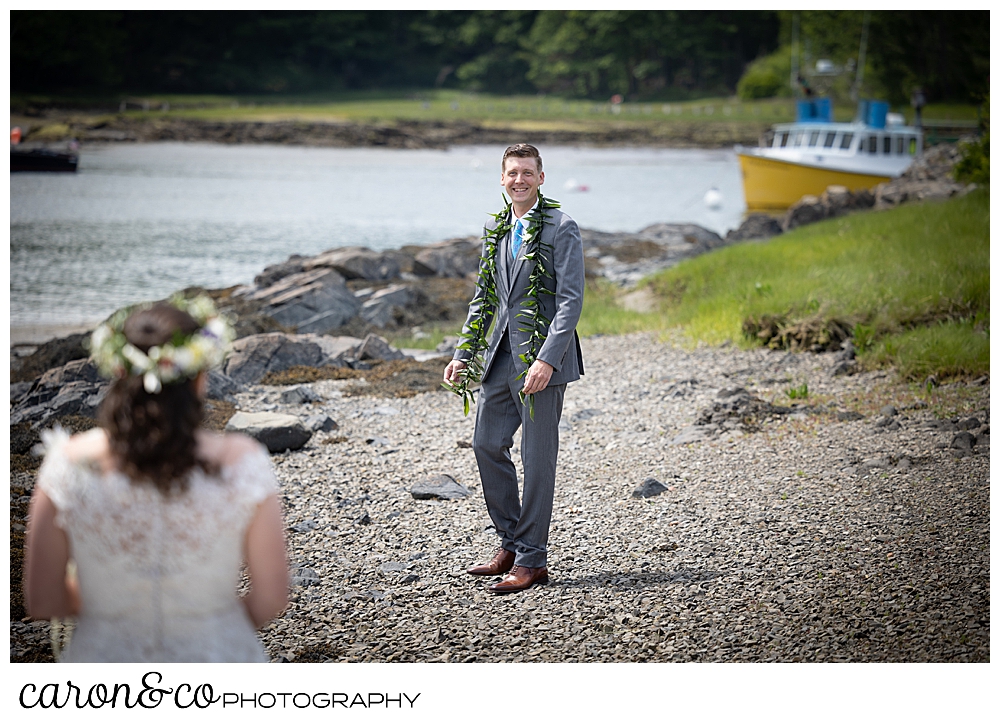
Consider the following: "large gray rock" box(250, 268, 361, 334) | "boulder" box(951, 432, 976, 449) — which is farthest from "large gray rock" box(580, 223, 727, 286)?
"boulder" box(951, 432, 976, 449)

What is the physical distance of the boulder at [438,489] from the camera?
520cm

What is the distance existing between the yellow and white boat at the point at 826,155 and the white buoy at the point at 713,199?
112 inches

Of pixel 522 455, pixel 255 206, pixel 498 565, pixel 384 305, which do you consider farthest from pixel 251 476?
pixel 255 206

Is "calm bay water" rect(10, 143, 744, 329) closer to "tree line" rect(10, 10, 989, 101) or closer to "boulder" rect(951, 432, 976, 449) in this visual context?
"tree line" rect(10, 10, 989, 101)

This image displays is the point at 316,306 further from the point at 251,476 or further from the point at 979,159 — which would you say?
the point at 251,476

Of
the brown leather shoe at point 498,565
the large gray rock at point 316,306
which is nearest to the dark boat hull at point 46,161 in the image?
the large gray rock at point 316,306

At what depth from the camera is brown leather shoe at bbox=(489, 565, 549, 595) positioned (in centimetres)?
381

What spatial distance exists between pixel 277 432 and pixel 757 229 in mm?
15819

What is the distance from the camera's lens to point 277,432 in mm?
6219

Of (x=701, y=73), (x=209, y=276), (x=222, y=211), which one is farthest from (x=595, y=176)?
(x=209, y=276)

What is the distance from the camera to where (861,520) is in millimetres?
4465
